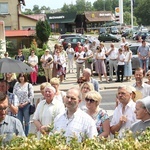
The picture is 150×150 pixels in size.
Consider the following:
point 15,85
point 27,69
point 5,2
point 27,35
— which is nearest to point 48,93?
point 15,85

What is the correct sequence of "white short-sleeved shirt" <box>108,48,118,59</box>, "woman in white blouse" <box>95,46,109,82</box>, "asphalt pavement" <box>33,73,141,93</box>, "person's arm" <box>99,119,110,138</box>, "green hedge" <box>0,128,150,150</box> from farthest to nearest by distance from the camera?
"woman in white blouse" <box>95,46,109,82</box> → "white short-sleeved shirt" <box>108,48,118,59</box> → "asphalt pavement" <box>33,73,141,93</box> → "person's arm" <box>99,119,110,138</box> → "green hedge" <box>0,128,150,150</box>

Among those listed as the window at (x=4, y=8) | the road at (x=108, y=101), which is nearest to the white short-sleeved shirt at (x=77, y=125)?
the road at (x=108, y=101)

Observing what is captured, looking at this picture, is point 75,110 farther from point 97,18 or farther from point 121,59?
point 97,18

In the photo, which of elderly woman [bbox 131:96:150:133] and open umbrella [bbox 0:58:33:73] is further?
open umbrella [bbox 0:58:33:73]

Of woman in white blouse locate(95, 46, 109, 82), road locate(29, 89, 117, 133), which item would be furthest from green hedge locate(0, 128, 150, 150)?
woman in white blouse locate(95, 46, 109, 82)

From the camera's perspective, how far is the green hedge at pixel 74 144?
15.1ft

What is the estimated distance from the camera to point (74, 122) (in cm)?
645

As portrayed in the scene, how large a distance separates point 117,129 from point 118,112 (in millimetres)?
410

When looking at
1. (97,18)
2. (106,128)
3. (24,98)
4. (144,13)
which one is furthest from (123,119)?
(144,13)

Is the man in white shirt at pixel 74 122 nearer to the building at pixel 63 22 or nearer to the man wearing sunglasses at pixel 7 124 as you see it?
the man wearing sunglasses at pixel 7 124

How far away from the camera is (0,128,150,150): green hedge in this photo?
461 centimetres

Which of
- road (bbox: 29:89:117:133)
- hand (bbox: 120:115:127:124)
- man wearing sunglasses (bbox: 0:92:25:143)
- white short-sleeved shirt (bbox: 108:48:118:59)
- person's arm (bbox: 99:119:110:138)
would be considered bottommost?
road (bbox: 29:89:117:133)

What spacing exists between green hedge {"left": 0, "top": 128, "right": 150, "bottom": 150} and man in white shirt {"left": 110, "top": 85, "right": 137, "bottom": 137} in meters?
2.03

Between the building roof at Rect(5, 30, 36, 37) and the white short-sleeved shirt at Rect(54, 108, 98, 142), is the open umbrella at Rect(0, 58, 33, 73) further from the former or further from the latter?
the building roof at Rect(5, 30, 36, 37)
